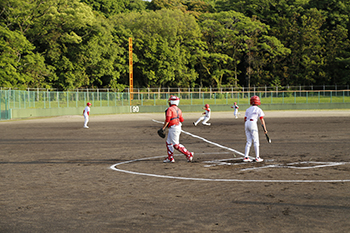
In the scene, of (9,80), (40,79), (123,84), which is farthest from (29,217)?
(123,84)

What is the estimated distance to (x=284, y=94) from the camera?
199 feet

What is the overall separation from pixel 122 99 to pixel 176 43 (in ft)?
95.8

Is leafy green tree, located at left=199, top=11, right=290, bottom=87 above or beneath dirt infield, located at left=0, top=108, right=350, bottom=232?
above

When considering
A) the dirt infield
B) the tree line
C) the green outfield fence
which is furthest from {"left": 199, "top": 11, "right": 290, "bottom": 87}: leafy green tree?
the dirt infield

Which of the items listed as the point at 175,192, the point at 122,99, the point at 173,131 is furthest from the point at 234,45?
the point at 175,192

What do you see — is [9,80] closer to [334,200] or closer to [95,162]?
[95,162]

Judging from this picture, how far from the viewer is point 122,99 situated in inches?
2115

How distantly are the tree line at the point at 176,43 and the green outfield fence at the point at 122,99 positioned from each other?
33.7ft

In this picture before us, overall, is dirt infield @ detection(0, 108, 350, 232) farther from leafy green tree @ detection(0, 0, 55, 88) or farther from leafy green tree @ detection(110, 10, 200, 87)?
leafy green tree @ detection(110, 10, 200, 87)

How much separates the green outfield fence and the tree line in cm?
1027

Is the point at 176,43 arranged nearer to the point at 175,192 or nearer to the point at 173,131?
the point at 173,131

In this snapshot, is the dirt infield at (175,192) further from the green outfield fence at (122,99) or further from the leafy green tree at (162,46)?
the leafy green tree at (162,46)

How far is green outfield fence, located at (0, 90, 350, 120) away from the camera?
4015 centimetres

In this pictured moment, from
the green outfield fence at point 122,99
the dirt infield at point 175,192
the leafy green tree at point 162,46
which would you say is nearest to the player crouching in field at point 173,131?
the dirt infield at point 175,192
